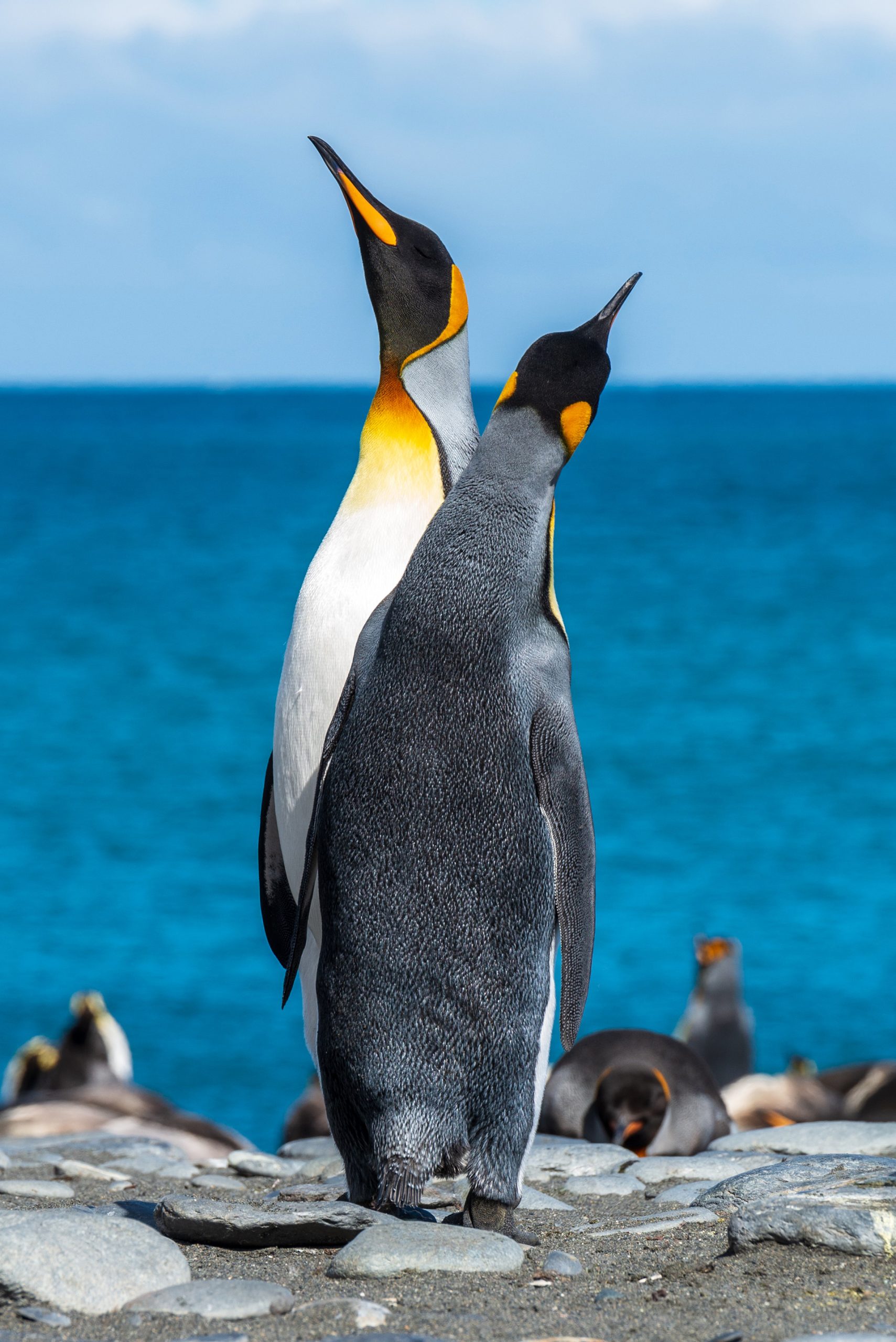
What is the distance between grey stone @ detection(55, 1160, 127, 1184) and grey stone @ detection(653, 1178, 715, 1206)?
1.33 m

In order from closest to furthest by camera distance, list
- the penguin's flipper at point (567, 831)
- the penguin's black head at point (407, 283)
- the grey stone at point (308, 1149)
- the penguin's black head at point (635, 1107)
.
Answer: the penguin's flipper at point (567, 831), the penguin's black head at point (407, 283), the grey stone at point (308, 1149), the penguin's black head at point (635, 1107)

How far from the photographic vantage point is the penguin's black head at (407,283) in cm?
392

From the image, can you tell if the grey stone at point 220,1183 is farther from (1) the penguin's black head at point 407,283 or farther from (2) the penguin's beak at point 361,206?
(2) the penguin's beak at point 361,206

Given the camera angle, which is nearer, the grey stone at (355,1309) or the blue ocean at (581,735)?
the grey stone at (355,1309)

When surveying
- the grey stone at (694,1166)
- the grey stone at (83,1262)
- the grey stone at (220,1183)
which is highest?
the grey stone at (694,1166)

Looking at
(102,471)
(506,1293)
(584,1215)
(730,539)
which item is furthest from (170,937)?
(102,471)

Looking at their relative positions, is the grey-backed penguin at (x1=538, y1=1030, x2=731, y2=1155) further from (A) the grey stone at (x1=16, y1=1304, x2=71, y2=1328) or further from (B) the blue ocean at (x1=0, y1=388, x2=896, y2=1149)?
(B) the blue ocean at (x1=0, y1=388, x2=896, y2=1149)

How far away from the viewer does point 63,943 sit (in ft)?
46.5

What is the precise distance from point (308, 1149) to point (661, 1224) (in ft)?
5.67

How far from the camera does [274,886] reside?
390 cm

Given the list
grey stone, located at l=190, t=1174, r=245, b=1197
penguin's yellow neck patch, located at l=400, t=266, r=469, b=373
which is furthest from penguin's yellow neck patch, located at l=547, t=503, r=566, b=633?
grey stone, located at l=190, t=1174, r=245, b=1197

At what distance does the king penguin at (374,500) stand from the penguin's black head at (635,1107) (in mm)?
1542

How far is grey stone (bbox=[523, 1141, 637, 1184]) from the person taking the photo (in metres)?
4.25

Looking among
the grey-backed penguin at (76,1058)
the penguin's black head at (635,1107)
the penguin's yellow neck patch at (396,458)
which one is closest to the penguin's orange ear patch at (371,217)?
the penguin's yellow neck patch at (396,458)
